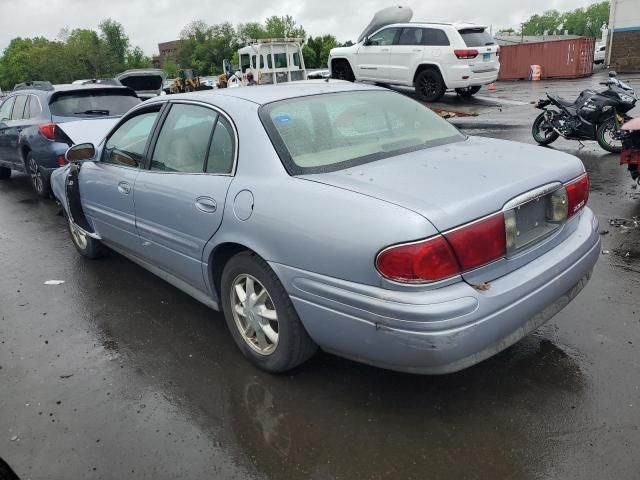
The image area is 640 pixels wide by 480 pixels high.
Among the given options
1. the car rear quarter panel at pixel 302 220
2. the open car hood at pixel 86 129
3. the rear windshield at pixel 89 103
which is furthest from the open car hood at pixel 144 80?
the car rear quarter panel at pixel 302 220

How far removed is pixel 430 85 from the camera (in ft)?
47.5

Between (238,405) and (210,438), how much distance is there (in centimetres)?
28

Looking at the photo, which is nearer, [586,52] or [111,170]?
[111,170]

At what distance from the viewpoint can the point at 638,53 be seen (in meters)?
29.4

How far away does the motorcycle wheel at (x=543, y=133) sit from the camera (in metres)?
9.22

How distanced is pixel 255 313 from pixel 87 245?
9.41ft

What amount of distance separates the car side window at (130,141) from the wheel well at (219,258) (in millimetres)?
1167

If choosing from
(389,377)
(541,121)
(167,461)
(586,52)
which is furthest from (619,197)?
(586,52)

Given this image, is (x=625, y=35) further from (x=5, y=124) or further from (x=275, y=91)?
(x=275, y=91)

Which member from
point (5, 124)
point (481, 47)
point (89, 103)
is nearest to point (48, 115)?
point (89, 103)

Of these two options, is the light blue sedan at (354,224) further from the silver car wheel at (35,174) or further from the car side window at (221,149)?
Result: the silver car wheel at (35,174)

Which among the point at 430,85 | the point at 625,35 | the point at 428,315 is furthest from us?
the point at 625,35

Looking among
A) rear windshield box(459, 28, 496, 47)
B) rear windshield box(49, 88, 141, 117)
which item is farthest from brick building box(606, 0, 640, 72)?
rear windshield box(49, 88, 141, 117)

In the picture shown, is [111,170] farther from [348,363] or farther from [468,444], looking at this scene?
[468,444]
